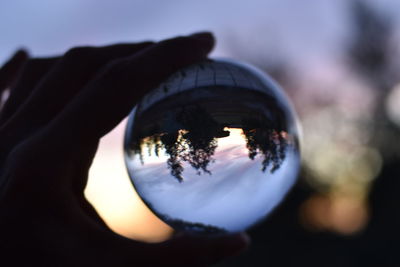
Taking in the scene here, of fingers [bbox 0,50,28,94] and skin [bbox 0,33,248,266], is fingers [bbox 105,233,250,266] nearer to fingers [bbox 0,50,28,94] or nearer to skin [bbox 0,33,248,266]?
skin [bbox 0,33,248,266]

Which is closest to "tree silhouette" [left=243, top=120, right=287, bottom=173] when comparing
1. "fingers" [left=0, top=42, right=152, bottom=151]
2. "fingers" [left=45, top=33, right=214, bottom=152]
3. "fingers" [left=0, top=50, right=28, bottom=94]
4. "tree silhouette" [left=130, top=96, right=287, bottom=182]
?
"tree silhouette" [left=130, top=96, right=287, bottom=182]

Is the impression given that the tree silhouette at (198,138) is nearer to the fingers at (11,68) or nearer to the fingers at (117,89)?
the fingers at (117,89)

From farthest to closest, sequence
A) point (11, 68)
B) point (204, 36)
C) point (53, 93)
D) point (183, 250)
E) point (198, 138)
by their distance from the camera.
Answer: point (11, 68) < point (183, 250) < point (204, 36) < point (53, 93) < point (198, 138)

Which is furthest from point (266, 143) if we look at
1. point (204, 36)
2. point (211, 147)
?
point (204, 36)

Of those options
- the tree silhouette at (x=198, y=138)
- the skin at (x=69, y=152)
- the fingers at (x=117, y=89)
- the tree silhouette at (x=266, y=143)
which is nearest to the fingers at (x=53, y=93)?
the skin at (x=69, y=152)

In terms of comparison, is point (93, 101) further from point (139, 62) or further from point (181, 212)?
point (181, 212)

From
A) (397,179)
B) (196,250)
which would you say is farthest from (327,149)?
(196,250)

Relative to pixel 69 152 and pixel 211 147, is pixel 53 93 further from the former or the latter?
pixel 211 147
